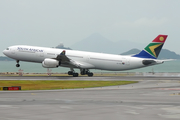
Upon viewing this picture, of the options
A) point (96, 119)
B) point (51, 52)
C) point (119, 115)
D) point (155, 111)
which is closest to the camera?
point (96, 119)

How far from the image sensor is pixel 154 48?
68.1 m

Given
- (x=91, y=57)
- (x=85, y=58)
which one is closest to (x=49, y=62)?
(x=85, y=58)

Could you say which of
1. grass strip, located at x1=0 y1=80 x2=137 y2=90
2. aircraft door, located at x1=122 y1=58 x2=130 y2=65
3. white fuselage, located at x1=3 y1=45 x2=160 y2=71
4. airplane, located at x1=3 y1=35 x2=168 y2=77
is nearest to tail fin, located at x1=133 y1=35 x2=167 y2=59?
airplane, located at x1=3 y1=35 x2=168 y2=77

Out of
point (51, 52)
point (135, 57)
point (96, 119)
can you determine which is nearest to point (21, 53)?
point (51, 52)

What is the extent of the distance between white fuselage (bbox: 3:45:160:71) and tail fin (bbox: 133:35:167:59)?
171 centimetres

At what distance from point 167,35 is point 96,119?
185ft

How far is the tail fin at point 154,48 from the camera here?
68.0 meters

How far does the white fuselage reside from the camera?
220 ft

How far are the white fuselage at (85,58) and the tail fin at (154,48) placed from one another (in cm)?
171

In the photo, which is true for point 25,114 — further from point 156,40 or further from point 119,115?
point 156,40

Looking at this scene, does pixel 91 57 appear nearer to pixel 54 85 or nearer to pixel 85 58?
pixel 85 58

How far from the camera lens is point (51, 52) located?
67.5 m

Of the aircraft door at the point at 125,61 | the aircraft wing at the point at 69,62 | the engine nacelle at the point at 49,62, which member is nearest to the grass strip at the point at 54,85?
the engine nacelle at the point at 49,62

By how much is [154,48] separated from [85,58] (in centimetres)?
1575
